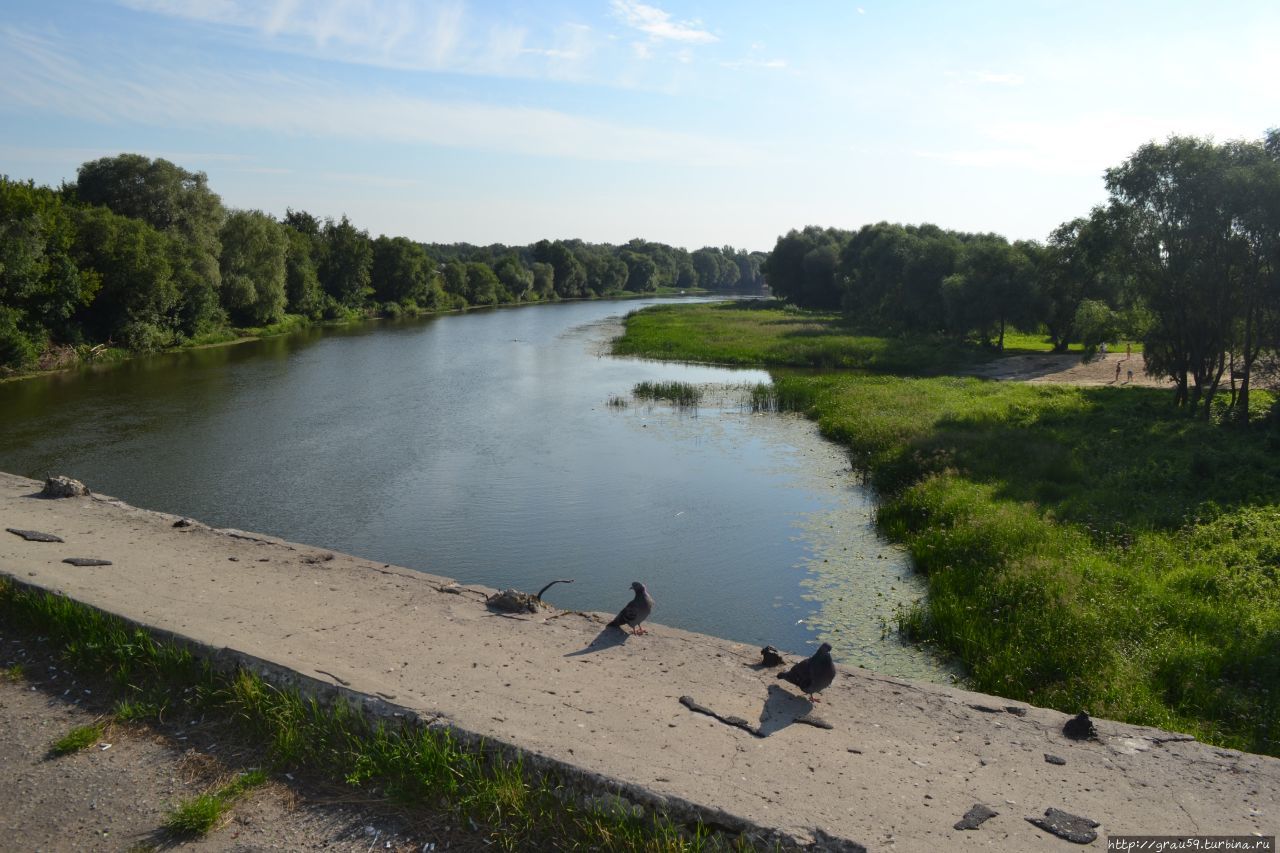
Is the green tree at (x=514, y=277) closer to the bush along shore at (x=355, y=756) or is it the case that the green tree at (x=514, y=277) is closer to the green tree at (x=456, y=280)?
the green tree at (x=456, y=280)

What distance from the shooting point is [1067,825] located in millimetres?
6793

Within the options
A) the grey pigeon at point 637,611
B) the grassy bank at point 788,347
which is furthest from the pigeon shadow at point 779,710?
the grassy bank at point 788,347

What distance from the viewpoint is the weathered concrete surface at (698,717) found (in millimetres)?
6988

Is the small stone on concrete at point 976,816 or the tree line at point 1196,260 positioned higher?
the tree line at point 1196,260

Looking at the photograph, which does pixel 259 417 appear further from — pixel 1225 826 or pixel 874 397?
pixel 1225 826

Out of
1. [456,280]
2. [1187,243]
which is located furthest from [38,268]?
[456,280]

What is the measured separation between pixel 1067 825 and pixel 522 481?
1701 centimetres

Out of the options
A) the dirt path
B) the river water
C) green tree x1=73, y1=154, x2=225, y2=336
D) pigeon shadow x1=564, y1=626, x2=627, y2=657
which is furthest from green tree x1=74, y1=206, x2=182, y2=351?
pigeon shadow x1=564, y1=626, x2=627, y2=657

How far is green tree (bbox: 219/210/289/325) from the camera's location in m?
60.4

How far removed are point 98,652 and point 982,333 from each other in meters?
53.4

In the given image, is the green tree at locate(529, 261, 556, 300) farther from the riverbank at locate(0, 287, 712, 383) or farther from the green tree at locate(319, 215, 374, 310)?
the green tree at locate(319, 215, 374, 310)

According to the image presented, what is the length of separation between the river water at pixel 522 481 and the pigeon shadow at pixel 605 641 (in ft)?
8.80

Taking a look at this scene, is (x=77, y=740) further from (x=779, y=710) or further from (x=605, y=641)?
(x=779, y=710)

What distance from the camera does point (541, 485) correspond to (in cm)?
2202
